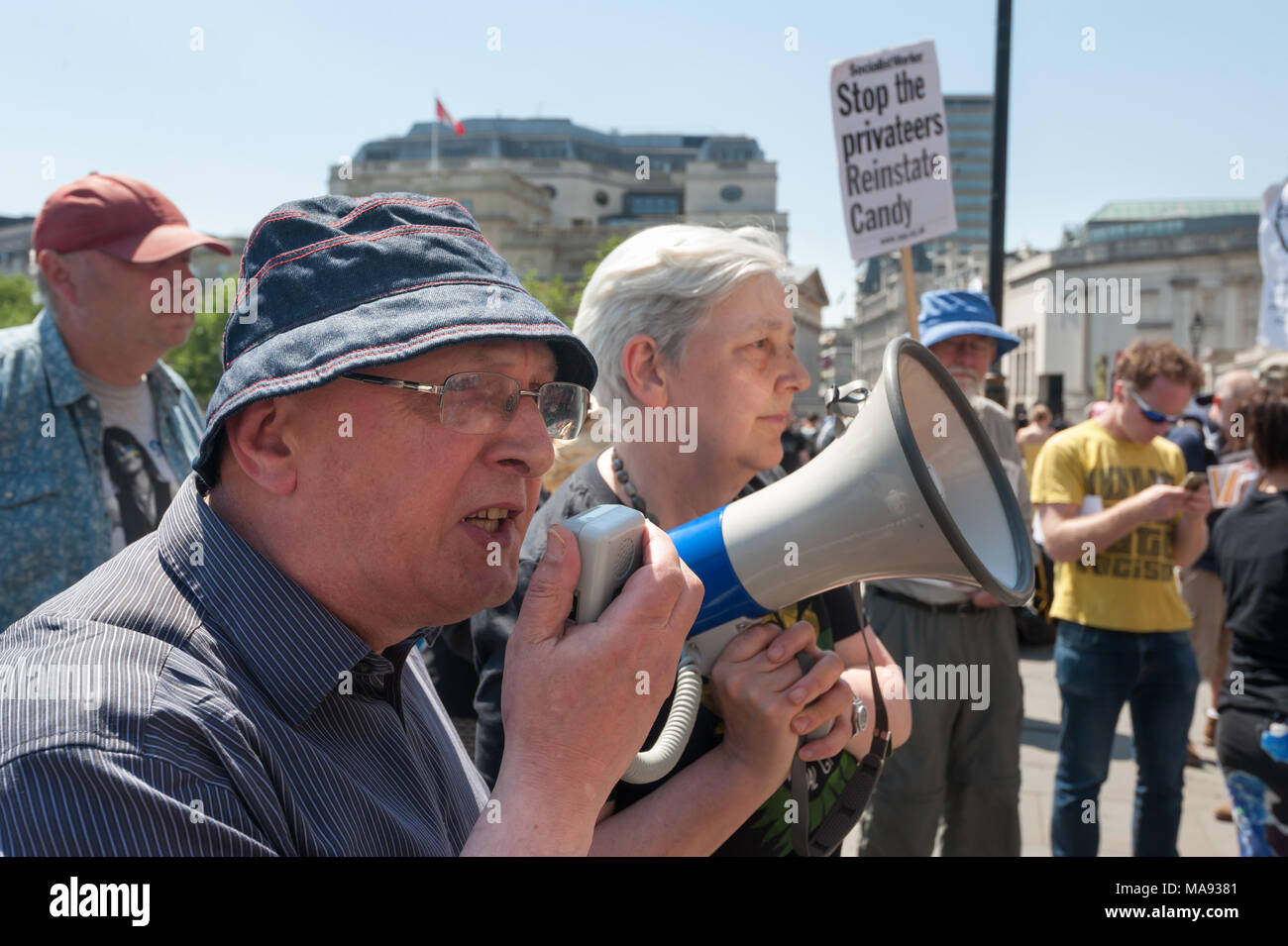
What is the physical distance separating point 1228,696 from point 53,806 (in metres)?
3.60

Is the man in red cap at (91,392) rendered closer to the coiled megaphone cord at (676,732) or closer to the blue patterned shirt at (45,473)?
the blue patterned shirt at (45,473)

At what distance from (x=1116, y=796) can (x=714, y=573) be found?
4637 millimetres

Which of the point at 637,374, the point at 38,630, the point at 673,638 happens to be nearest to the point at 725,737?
the point at 673,638

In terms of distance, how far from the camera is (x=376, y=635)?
130 centimetres

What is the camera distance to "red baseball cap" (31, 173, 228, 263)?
305 cm

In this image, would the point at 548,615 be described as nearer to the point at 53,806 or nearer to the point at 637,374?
the point at 53,806

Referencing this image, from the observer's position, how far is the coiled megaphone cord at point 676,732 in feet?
5.15

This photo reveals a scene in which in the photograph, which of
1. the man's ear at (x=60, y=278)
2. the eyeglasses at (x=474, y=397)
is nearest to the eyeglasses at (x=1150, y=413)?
the eyeglasses at (x=474, y=397)

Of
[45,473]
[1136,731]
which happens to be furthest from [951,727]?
[45,473]

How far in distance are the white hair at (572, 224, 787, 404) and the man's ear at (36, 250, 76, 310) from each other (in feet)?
5.67

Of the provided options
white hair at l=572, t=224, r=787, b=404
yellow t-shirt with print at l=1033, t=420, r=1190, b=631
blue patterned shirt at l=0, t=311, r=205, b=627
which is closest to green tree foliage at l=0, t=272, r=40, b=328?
blue patterned shirt at l=0, t=311, r=205, b=627

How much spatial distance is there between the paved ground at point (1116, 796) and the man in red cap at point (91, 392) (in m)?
3.23

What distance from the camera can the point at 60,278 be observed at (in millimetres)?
3088

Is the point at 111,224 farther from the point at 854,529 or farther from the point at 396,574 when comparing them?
the point at 854,529
